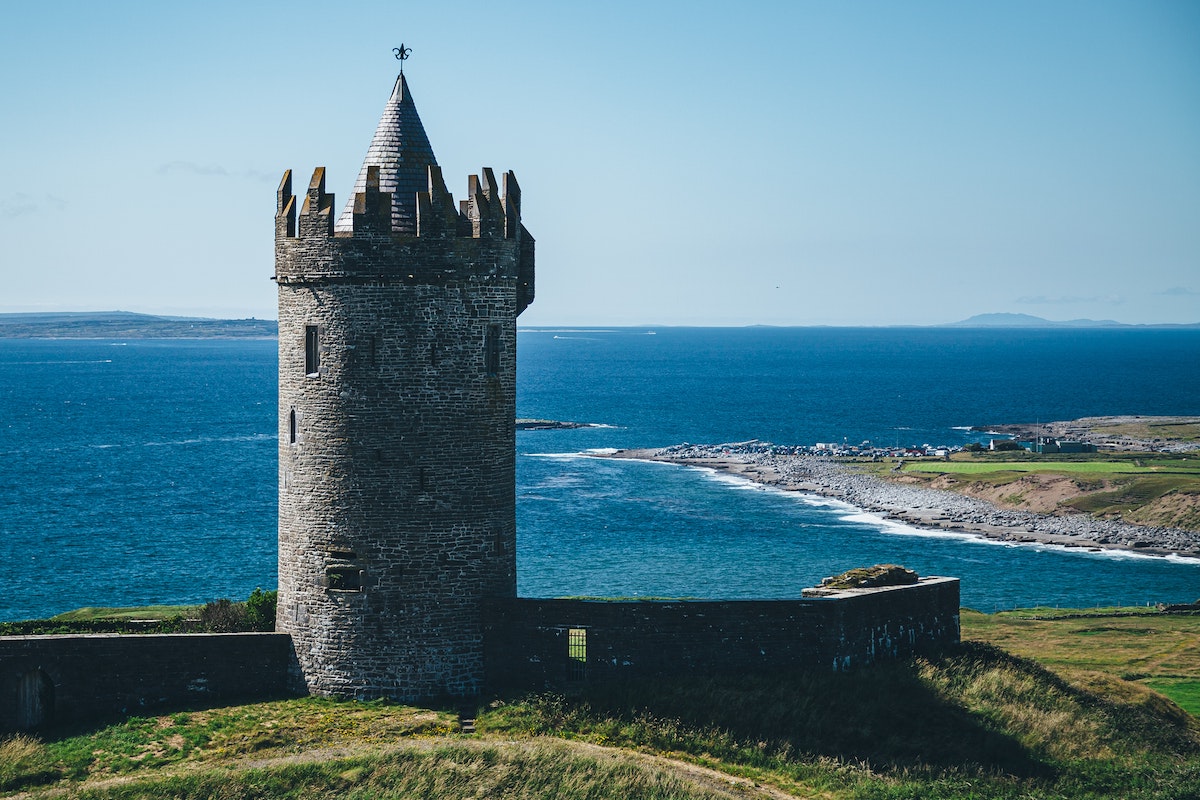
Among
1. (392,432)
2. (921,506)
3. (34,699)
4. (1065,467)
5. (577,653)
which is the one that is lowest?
(921,506)

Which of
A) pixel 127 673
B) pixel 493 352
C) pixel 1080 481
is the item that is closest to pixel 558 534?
pixel 1080 481

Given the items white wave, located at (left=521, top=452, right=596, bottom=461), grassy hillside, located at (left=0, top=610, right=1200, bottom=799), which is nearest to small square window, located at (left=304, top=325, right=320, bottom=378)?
grassy hillside, located at (left=0, top=610, right=1200, bottom=799)

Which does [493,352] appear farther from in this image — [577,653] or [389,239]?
[577,653]

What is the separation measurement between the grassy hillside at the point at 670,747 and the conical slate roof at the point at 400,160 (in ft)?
29.0

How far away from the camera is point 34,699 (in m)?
21.4

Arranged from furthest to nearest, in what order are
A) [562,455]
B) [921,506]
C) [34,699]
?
[562,455]
[921,506]
[34,699]

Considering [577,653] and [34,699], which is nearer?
[34,699]

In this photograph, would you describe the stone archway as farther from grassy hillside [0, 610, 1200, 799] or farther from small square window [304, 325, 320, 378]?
small square window [304, 325, 320, 378]

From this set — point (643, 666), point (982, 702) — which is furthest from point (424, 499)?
point (982, 702)

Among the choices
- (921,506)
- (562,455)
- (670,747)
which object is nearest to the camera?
(670,747)

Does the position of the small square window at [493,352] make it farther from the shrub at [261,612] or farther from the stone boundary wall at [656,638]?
the shrub at [261,612]

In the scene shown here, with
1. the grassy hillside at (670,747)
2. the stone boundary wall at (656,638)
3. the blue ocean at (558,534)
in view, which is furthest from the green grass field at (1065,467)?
the stone boundary wall at (656,638)

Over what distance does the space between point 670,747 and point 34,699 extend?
429 inches

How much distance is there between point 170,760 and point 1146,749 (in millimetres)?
18219
